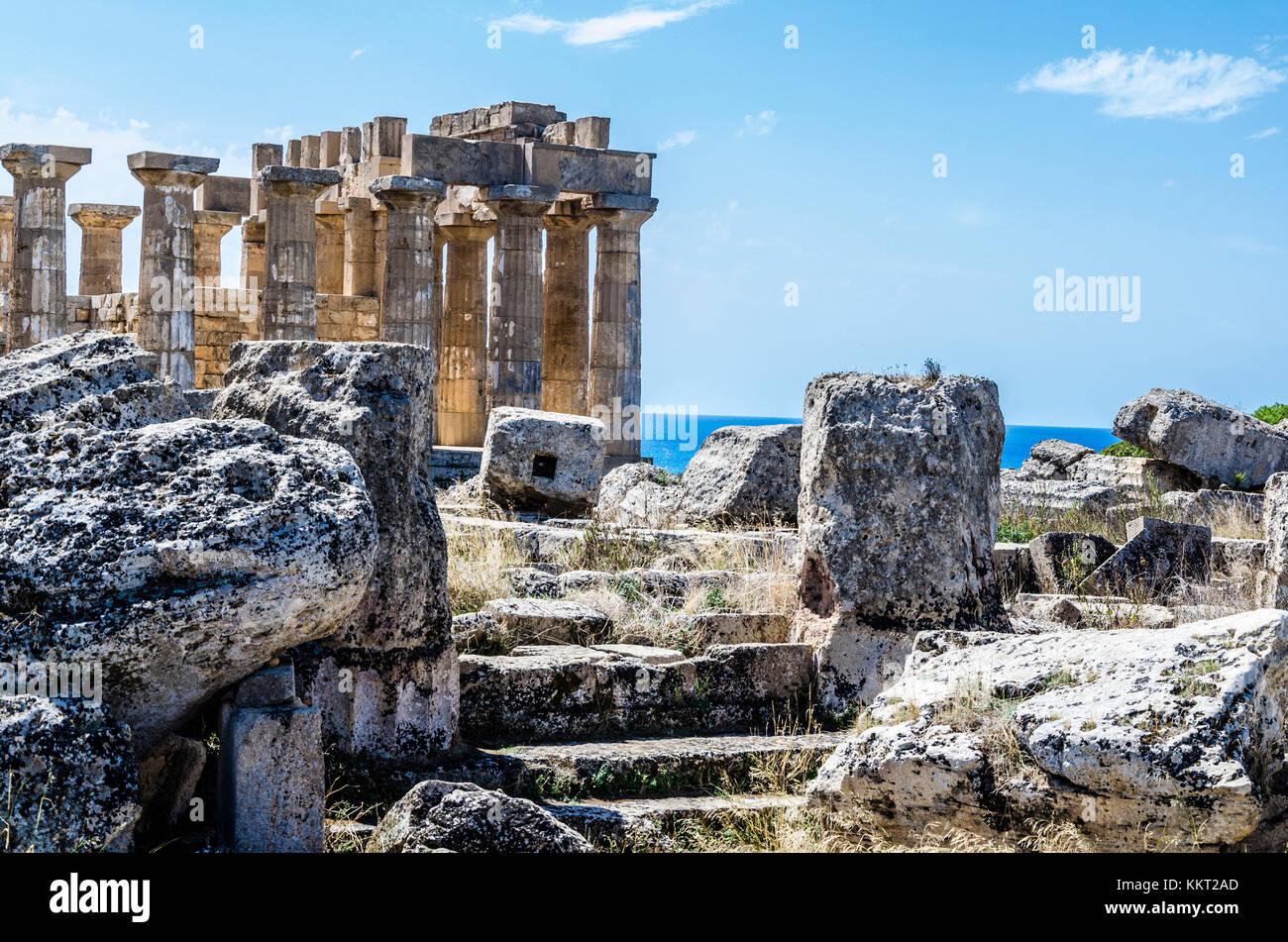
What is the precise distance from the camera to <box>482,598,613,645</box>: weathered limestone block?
26.6ft

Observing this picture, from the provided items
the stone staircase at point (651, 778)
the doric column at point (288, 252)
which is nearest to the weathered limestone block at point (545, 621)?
the stone staircase at point (651, 778)

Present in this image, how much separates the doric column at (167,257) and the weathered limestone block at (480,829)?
18.8 m

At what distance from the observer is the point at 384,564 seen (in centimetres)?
615

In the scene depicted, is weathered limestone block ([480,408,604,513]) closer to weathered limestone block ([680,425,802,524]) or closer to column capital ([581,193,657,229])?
weathered limestone block ([680,425,802,524])

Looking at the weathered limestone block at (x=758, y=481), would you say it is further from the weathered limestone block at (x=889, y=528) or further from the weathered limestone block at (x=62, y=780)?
the weathered limestone block at (x=62, y=780)

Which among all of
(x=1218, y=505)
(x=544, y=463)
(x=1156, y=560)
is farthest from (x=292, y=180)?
(x=1156, y=560)

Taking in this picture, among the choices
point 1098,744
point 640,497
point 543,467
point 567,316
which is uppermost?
point 567,316

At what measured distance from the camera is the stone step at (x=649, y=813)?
571cm

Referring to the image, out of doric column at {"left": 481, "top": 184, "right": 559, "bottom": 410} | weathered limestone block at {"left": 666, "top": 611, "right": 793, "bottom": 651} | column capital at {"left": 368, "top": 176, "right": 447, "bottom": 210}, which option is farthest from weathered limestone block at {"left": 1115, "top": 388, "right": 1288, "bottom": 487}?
column capital at {"left": 368, "top": 176, "right": 447, "bottom": 210}

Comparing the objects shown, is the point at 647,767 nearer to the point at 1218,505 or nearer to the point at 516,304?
the point at 1218,505

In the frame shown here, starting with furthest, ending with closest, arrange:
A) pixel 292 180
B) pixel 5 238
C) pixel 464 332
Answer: pixel 5 238
pixel 464 332
pixel 292 180

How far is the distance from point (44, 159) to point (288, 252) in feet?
12.5
